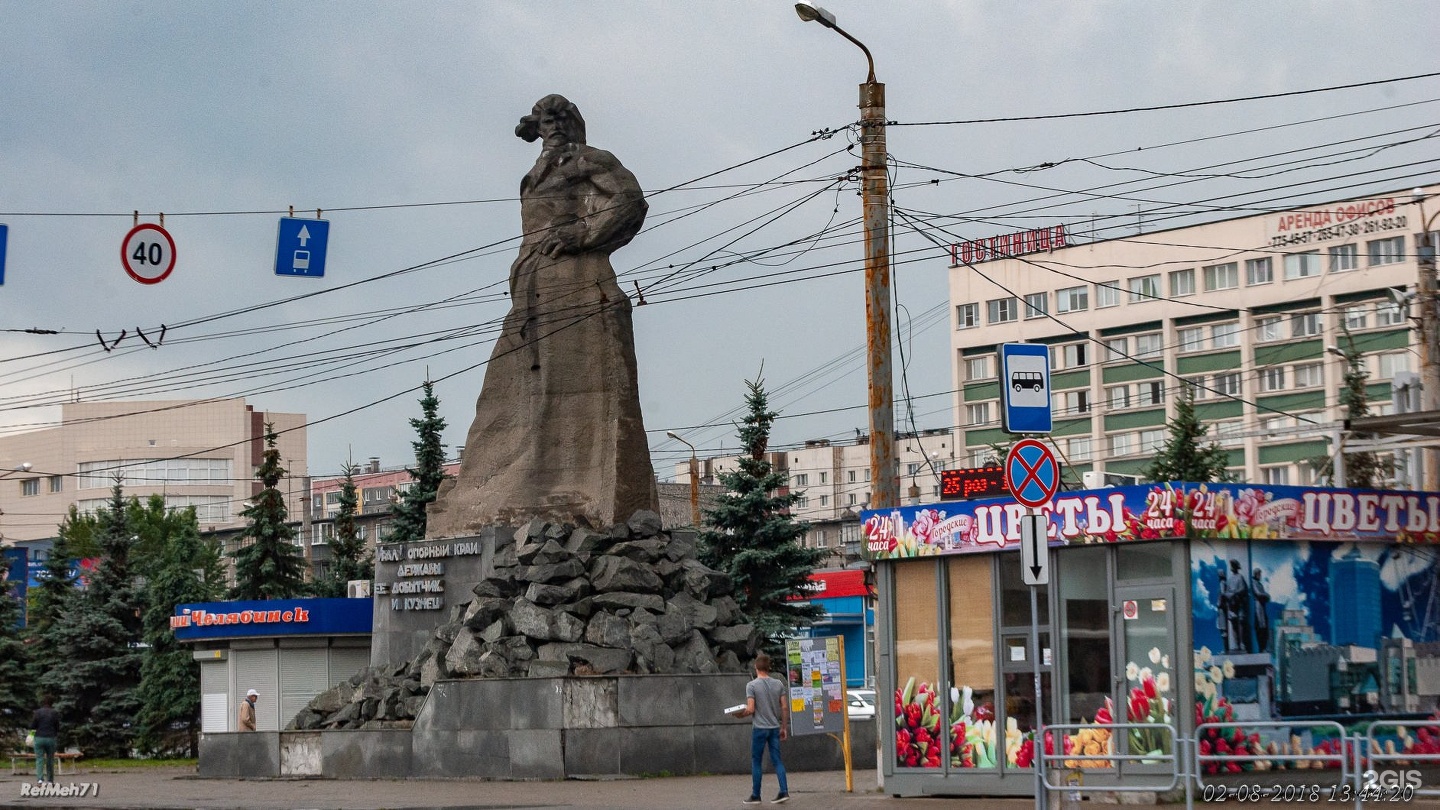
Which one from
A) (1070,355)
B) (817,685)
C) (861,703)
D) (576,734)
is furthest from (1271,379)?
(817,685)

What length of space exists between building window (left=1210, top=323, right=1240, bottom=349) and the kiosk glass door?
6290 cm

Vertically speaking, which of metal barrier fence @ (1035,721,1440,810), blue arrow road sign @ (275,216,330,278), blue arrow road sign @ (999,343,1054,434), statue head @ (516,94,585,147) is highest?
statue head @ (516,94,585,147)

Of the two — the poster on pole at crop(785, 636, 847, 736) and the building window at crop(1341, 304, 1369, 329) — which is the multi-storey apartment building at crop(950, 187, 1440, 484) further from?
the poster on pole at crop(785, 636, 847, 736)

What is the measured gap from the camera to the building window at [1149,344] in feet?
265

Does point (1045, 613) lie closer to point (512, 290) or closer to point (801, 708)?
point (801, 708)

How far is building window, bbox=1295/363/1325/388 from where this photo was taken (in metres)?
76.1

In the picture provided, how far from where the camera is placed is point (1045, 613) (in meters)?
18.6

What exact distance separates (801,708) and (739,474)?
13941 mm

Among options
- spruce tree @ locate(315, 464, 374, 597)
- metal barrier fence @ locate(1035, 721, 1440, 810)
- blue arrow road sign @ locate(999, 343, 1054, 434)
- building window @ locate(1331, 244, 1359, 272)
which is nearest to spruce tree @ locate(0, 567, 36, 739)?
spruce tree @ locate(315, 464, 374, 597)

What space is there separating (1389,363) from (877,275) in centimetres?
5845

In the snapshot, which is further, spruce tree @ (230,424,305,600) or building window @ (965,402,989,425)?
building window @ (965,402,989,425)

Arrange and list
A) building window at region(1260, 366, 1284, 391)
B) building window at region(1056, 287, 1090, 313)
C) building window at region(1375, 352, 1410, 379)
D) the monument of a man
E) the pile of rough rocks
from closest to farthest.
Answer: the pile of rough rocks, the monument of a man, building window at region(1375, 352, 1410, 379), building window at region(1260, 366, 1284, 391), building window at region(1056, 287, 1090, 313)

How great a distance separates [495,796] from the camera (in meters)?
21.9

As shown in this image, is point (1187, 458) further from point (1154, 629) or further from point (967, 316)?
point (967, 316)
